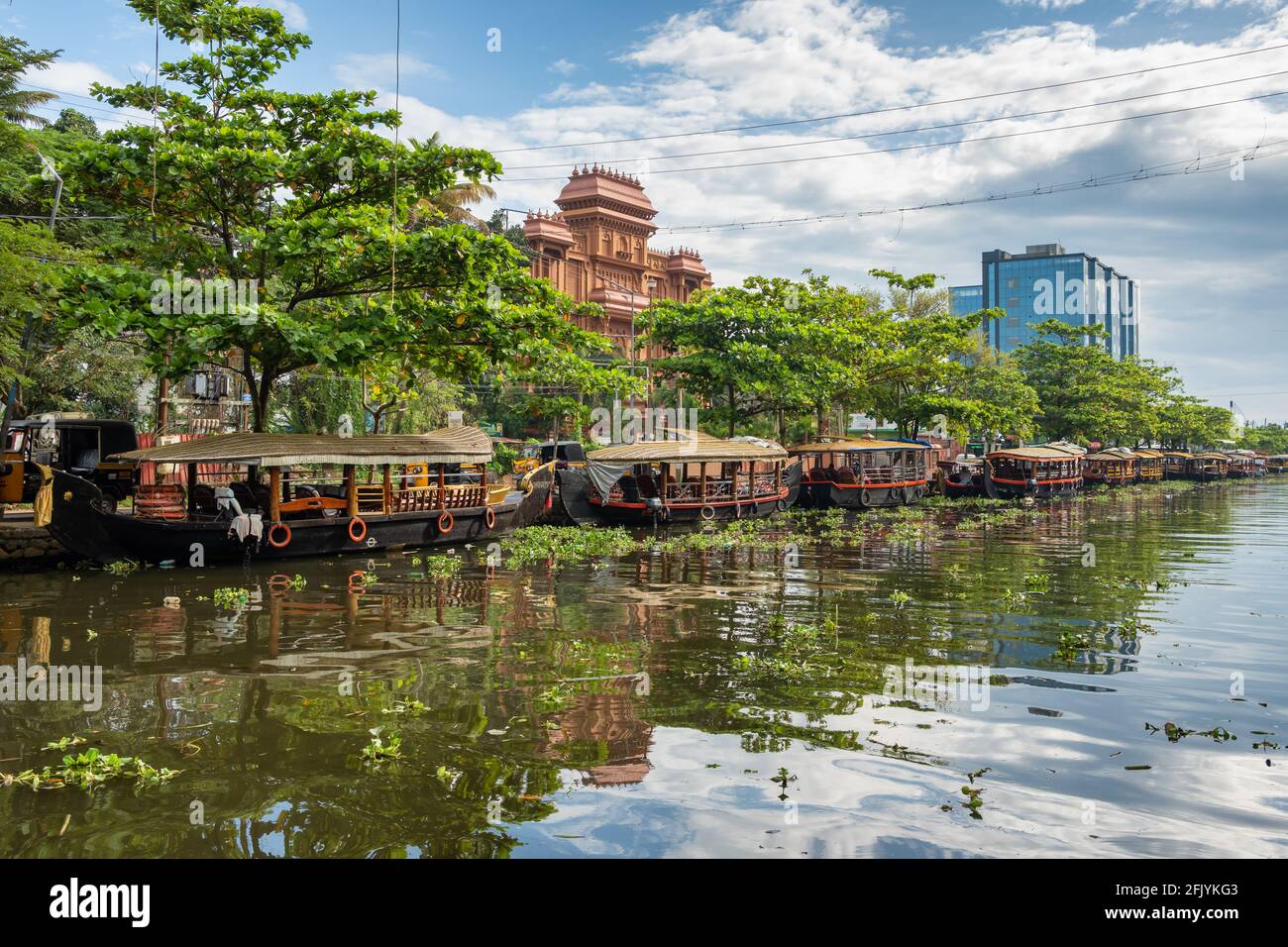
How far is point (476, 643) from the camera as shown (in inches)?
388

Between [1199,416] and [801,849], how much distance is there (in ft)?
289

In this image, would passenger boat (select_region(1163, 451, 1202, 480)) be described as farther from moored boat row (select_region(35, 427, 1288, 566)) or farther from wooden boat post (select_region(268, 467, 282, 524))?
wooden boat post (select_region(268, 467, 282, 524))

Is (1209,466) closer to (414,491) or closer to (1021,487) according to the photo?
(1021,487)

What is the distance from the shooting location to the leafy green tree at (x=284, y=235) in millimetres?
15055

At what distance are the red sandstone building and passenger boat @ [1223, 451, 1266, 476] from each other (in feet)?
161

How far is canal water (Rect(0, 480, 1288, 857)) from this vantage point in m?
5.11

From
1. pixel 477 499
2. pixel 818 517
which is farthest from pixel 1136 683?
pixel 818 517

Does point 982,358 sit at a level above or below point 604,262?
below

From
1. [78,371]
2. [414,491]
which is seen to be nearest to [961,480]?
[414,491]

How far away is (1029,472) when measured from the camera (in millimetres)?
40406

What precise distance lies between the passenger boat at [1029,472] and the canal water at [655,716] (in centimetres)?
2428

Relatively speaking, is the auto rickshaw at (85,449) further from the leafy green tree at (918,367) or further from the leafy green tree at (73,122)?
the leafy green tree at (918,367)

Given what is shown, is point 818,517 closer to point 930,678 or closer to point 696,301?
point 696,301

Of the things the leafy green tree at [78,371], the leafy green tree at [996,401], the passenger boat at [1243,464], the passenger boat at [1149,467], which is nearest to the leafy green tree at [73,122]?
the leafy green tree at [78,371]
